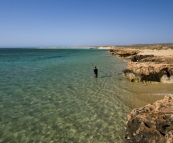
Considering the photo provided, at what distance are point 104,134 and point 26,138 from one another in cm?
355

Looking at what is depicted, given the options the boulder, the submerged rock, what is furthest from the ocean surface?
the submerged rock

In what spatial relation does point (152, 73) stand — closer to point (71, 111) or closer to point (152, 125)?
point (71, 111)

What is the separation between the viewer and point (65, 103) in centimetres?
1257

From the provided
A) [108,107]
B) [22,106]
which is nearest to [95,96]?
[108,107]

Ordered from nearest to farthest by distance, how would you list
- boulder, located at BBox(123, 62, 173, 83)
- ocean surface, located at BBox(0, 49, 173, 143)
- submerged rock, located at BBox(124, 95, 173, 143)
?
1. submerged rock, located at BBox(124, 95, 173, 143)
2. ocean surface, located at BBox(0, 49, 173, 143)
3. boulder, located at BBox(123, 62, 173, 83)

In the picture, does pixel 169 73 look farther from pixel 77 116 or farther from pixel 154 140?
pixel 154 140

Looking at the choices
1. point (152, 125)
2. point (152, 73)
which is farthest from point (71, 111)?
point (152, 73)

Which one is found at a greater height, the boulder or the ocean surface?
the boulder

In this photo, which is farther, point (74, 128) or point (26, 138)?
point (74, 128)

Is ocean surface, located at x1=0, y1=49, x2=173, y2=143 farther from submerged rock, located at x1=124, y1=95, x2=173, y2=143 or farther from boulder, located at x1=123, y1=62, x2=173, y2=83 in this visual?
submerged rock, located at x1=124, y1=95, x2=173, y2=143

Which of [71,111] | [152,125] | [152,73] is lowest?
[71,111]

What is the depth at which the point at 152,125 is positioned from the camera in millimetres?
5277

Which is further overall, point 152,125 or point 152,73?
point 152,73

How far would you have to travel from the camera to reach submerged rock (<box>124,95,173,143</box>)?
4969 millimetres
